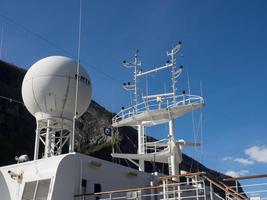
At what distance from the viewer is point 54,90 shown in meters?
18.2

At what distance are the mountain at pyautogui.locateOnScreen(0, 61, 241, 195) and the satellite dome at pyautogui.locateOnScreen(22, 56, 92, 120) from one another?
106 feet

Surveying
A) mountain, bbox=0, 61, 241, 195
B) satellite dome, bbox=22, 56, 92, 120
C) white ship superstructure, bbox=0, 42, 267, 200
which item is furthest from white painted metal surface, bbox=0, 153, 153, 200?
mountain, bbox=0, 61, 241, 195

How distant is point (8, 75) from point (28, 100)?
54215mm

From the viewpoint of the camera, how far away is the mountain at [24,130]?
186 feet

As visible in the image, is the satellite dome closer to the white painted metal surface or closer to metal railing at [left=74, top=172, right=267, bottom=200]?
the white painted metal surface

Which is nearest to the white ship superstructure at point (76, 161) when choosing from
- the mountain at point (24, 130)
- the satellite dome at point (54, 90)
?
the satellite dome at point (54, 90)

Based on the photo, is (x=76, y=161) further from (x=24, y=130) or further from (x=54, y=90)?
(x=24, y=130)

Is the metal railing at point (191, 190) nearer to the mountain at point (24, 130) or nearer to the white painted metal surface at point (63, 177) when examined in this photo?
the white painted metal surface at point (63, 177)

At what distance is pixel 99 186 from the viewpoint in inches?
637

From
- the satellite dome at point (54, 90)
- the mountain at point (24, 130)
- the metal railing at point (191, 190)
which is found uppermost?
the mountain at point (24, 130)

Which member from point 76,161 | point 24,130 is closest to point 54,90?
point 76,161

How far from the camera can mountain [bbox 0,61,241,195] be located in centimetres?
5675

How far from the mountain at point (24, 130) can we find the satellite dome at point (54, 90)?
32356mm

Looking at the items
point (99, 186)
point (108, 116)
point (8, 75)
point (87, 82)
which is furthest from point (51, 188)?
point (108, 116)
